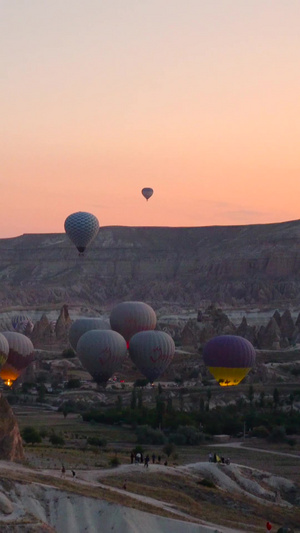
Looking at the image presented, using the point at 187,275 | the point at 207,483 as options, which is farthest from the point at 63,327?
the point at 187,275

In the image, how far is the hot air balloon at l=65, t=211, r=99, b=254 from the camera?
90.1 metres

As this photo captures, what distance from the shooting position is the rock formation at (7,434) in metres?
29.3

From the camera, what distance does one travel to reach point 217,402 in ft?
203

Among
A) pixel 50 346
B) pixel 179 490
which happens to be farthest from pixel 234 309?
pixel 179 490

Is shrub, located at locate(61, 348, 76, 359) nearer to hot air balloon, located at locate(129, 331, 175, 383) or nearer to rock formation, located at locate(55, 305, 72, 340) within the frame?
hot air balloon, located at locate(129, 331, 175, 383)

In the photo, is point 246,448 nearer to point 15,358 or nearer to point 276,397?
point 276,397

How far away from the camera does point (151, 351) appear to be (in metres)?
72.2

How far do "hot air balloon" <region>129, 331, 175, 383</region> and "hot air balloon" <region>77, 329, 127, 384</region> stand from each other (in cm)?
124

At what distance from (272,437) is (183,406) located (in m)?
11.9

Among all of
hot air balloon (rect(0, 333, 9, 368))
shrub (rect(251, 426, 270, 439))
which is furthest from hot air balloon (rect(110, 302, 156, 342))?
shrub (rect(251, 426, 270, 439))

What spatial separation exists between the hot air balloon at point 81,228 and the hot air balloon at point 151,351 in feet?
60.1

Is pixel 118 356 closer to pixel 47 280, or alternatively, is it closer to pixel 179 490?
pixel 179 490

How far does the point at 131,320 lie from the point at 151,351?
11.0 m

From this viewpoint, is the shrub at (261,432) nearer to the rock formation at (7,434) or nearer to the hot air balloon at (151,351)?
the rock formation at (7,434)
